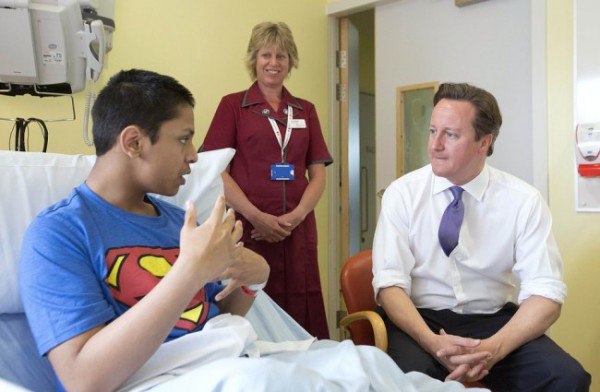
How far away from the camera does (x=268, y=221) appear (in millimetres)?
2264

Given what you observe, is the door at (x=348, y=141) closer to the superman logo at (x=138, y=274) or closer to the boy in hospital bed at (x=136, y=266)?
the boy in hospital bed at (x=136, y=266)

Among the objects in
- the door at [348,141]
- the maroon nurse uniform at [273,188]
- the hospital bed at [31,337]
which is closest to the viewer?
the hospital bed at [31,337]

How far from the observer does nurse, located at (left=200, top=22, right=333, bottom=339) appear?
2.39 meters

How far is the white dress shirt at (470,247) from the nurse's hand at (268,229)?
0.55 meters

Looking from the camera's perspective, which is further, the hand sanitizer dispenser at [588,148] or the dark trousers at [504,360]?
the hand sanitizer dispenser at [588,148]

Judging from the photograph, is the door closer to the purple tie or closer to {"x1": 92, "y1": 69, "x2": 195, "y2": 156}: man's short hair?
the purple tie

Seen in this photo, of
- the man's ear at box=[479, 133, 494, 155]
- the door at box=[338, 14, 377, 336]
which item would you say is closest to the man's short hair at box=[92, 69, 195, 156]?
the man's ear at box=[479, 133, 494, 155]

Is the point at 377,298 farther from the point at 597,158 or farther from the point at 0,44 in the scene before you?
the point at 0,44

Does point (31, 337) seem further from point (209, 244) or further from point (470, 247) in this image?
point (470, 247)

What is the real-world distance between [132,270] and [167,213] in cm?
27

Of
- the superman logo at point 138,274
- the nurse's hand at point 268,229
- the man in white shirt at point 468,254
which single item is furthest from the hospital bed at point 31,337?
the nurse's hand at point 268,229

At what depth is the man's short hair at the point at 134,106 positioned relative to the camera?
3.79ft

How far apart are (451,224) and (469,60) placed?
5.03 ft

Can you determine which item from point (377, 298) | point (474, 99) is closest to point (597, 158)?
point (474, 99)
